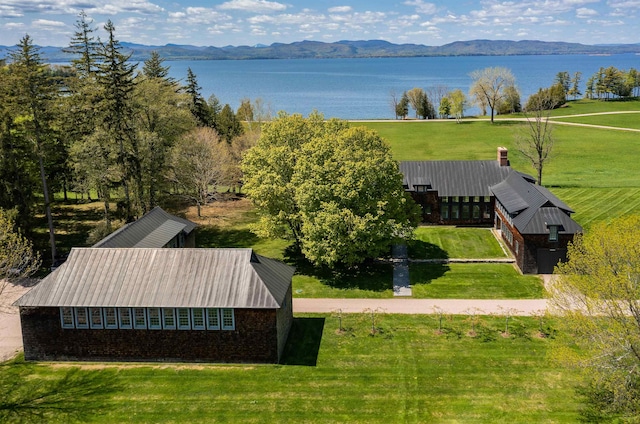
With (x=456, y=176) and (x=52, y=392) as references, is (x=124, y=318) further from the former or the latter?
(x=456, y=176)

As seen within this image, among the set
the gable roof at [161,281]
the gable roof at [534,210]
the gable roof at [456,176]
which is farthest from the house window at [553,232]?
the gable roof at [161,281]

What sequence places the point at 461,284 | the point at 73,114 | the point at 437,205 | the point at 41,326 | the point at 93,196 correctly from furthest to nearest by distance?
the point at 93,196 < the point at 437,205 < the point at 73,114 < the point at 461,284 < the point at 41,326

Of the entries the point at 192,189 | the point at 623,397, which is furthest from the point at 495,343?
the point at 192,189

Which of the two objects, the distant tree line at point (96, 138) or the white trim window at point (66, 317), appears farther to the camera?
the distant tree line at point (96, 138)

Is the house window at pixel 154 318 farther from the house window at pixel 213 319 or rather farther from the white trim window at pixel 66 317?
the white trim window at pixel 66 317

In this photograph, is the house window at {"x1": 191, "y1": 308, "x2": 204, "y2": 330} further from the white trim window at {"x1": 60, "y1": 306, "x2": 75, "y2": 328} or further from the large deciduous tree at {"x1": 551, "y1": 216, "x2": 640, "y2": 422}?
the large deciduous tree at {"x1": 551, "y1": 216, "x2": 640, "y2": 422}

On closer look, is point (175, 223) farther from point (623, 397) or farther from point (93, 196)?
point (93, 196)
